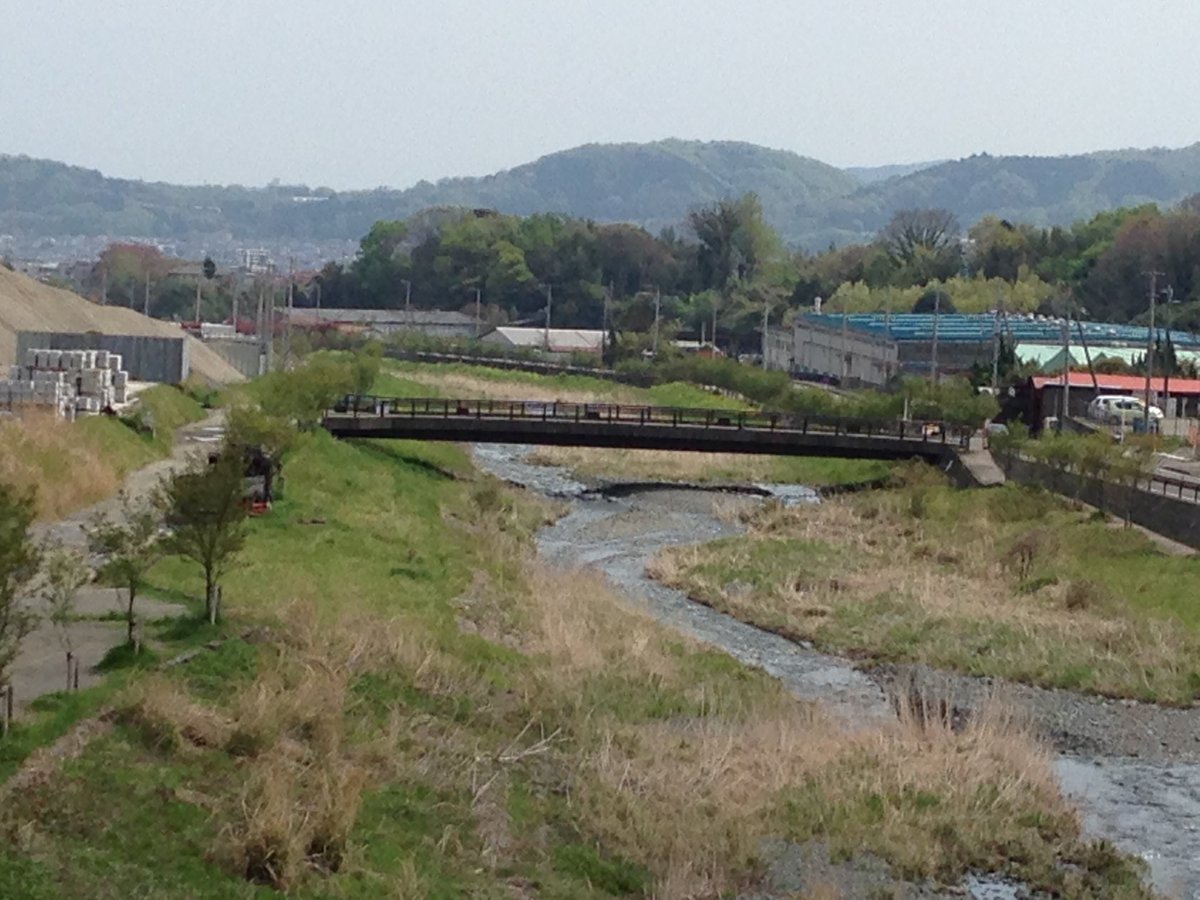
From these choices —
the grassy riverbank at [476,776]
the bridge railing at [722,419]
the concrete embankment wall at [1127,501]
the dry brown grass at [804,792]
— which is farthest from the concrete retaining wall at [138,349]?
the dry brown grass at [804,792]

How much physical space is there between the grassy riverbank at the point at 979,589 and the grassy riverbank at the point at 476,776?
576 cm

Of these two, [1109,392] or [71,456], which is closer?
[71,456]

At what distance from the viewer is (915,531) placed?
5850 centimetres

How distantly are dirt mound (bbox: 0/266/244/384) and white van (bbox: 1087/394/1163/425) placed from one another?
36.6m

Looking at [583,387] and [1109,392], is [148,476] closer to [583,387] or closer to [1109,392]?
[1109,392]

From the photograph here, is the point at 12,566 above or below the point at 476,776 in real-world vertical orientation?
above

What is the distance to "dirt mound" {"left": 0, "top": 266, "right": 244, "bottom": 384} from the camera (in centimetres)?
8700

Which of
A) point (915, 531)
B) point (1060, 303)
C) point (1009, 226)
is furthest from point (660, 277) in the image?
point (915, 531)

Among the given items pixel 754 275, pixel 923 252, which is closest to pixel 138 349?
pixel 923 252

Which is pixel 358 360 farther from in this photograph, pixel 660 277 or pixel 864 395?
pixel 660 277

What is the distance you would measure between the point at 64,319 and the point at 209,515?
64.1 m

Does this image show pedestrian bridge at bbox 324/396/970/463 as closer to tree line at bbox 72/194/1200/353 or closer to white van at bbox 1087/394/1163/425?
white van at bbox 1087/394/1163/425

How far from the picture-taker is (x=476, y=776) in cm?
2630

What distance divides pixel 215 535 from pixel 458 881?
10.8m
